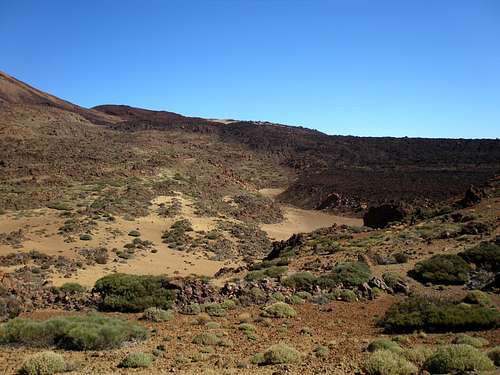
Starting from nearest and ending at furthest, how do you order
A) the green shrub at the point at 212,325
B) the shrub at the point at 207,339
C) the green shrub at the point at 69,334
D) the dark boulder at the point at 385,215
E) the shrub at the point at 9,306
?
the green shrub at the point at 69,334, the shrub at the point at 207,339, the green shrub at the point at 212,325, the shrub at the point at 9,306, the dark boulder at the point at 385,215

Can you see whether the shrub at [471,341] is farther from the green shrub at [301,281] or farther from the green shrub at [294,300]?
the green shrub at [301,281]

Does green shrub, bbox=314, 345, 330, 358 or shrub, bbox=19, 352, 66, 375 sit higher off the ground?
green shrub, bbox=314, 345, 330, 358

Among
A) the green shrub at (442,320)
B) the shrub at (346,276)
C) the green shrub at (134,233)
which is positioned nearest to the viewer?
the green shrub at (442,320)

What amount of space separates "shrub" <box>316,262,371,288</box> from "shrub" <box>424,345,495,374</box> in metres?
8.07

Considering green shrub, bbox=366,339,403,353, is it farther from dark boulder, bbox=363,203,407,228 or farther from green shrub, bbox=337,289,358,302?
dark boulder, bbox=363,203,407,228

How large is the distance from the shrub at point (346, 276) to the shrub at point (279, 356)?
736 cm

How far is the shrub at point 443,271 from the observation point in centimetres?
1755

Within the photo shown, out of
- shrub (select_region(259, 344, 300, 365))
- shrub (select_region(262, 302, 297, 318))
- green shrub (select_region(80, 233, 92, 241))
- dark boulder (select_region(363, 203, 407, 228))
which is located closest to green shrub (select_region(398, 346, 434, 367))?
shrub (select_region(259, 344, 300, 365))

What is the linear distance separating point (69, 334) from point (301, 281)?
899 cm

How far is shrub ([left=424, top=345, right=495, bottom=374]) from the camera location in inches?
327

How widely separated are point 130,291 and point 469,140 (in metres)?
94.2

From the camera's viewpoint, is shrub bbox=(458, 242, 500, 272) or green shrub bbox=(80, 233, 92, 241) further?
green shrub bbox=(80, 233, 92, 241)

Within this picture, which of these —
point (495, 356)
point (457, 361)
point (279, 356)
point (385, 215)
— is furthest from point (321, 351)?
point (385, 215)

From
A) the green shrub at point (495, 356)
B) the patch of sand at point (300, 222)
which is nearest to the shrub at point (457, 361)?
the green shrub at point (495, 356)
